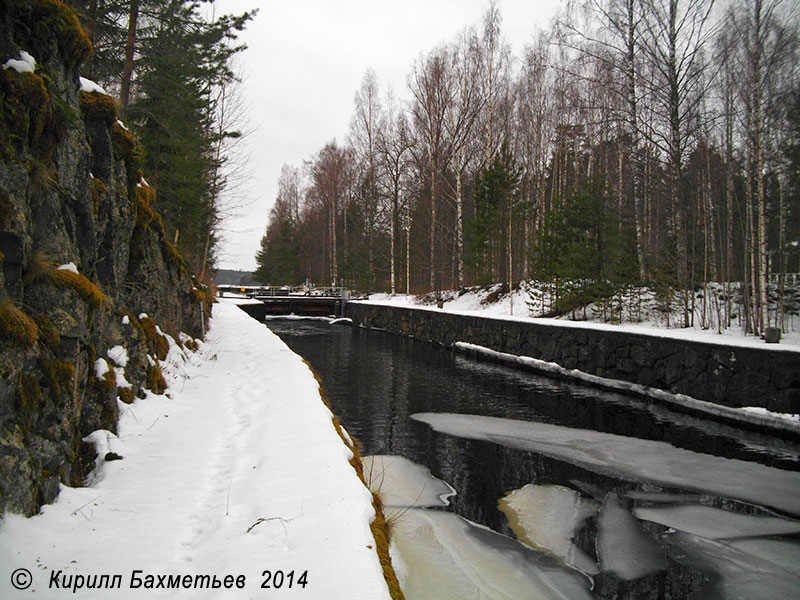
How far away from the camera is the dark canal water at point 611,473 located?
4.00 metres

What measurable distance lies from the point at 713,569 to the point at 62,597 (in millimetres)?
4526

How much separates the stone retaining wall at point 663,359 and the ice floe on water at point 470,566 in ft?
19.5

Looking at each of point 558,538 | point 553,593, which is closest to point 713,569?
point 558,538

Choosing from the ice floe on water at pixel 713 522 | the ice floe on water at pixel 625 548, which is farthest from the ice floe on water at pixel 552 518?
the ice floe on water at pixel 713 522

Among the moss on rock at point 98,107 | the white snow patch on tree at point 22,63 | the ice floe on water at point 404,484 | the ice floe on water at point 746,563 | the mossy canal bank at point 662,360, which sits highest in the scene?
the moss on rock at point 98,107

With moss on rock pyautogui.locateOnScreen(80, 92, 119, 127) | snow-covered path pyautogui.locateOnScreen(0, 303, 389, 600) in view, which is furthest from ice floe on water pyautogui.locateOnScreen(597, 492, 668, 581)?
moss on rock pyautogui.locateOnScreen(80, 92, 119, 127)

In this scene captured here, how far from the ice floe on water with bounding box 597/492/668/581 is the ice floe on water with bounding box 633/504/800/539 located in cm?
27

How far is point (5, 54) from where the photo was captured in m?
3.21

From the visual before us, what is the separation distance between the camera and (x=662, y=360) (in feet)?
32.5

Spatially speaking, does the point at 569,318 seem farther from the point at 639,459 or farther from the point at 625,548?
the point at 625,548

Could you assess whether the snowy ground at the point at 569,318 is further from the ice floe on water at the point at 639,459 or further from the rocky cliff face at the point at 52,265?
the rocky cliff face at the point at 52,265

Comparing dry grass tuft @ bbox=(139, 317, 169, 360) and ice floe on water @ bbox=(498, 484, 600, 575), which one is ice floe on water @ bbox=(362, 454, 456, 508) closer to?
ice floe on water @ bbox=(498, 484, 600, 575)

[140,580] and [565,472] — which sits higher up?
[140,580]

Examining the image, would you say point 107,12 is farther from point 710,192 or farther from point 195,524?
point 710,192
